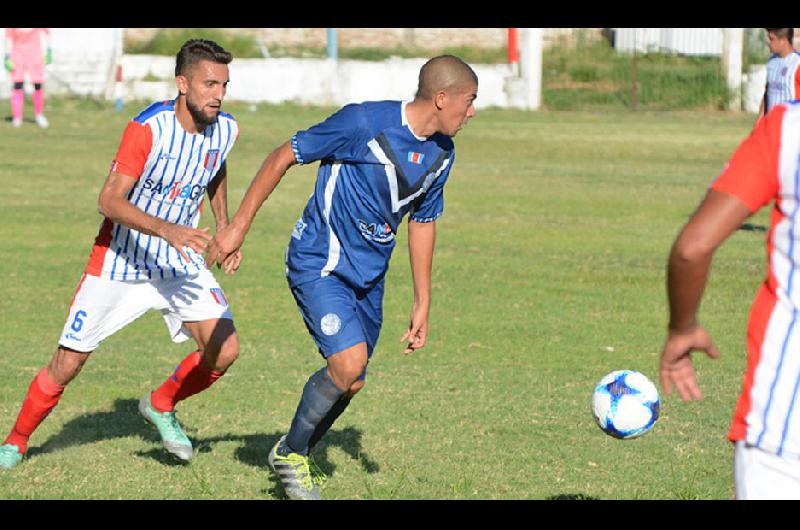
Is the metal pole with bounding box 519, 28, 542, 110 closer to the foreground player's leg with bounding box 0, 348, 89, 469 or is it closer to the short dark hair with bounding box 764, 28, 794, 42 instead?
the short dark hair with bounding box 764, 28, 794, 42

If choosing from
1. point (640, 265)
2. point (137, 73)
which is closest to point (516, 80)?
point (137, 73)

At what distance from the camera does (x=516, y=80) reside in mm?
31531

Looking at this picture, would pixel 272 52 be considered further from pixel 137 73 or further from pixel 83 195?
pixel 83 195

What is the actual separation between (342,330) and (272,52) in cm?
3413

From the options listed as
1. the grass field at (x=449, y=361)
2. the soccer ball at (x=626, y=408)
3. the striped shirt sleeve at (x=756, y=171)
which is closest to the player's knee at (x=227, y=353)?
the grass field at (x=449, y=361)

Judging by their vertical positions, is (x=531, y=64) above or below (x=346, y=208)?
below

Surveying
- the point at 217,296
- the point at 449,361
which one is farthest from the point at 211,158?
the point at 449,361

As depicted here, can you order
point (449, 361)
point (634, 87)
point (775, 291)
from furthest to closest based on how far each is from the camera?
point (634, 87), point (449, 361), point (775, 291)

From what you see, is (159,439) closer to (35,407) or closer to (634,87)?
(35,407)

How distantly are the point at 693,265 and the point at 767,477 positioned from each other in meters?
0.68

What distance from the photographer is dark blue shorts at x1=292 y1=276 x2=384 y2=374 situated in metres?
6.40

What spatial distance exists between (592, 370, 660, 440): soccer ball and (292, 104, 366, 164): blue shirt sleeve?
167 centimetres

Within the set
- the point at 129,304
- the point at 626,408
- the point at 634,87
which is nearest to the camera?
the point at 626,408

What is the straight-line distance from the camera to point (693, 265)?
396 cm
